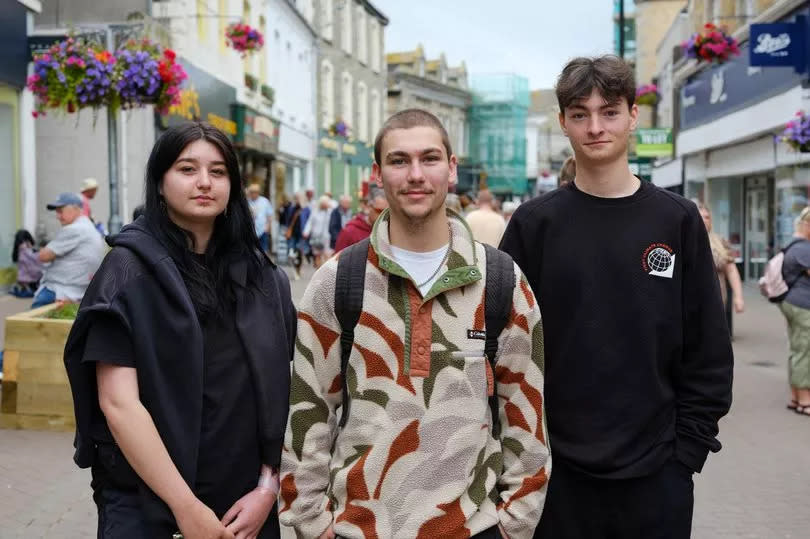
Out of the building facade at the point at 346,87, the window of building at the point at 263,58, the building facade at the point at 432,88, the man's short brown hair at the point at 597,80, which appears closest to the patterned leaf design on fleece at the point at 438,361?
the man's short brown hair at the point at 597,80

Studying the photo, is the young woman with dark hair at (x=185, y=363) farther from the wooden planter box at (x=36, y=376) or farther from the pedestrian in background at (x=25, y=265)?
the pedestrian in background at (x=25, y=265)

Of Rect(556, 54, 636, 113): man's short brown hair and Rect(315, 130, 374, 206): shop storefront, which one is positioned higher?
Rect(315, 130, 374, 206): shop storefront

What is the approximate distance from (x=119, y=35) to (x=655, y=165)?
2731 cm

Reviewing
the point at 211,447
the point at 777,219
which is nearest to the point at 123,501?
the point at 211,447

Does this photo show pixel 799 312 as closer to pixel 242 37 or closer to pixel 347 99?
pixel 242 37

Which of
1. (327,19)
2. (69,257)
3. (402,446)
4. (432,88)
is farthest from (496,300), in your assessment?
(432,88)

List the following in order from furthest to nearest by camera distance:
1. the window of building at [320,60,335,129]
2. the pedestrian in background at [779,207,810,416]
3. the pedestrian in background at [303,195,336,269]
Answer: the window of building at [320,60,335,129] < the pedestrian in background at [303,195,336,269] < the pedestrian in background at [779,207,810,416]

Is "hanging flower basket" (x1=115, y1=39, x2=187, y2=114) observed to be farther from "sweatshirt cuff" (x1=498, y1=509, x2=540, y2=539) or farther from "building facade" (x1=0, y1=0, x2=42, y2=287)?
"sweatshirt cuff" (x1=498, y1=509, x2=540, y2=539)

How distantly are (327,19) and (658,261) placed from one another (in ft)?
124

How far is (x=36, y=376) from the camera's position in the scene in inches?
285

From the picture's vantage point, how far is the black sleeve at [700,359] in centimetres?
297

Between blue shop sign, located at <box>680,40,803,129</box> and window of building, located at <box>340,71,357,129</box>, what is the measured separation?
15841 millimetres

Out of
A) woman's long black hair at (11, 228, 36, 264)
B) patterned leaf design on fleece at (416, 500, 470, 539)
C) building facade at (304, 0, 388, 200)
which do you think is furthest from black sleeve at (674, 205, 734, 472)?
building facade at (304, 0, 388, 200)

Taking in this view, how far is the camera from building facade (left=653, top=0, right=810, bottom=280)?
19.1 metres
